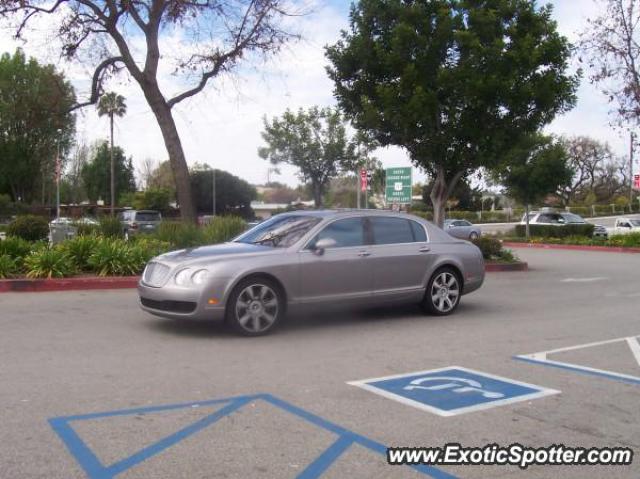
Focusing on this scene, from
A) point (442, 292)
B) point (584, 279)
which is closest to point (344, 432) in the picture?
point (442, 292)

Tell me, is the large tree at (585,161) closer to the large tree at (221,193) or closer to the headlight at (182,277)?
the large tree at (221,193)

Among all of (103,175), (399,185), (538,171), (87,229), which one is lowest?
(87,229)

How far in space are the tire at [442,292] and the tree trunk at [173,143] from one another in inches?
397

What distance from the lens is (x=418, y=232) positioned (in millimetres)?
9469

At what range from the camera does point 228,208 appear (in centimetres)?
6481

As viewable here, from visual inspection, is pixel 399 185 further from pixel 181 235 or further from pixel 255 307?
pixel 255 307

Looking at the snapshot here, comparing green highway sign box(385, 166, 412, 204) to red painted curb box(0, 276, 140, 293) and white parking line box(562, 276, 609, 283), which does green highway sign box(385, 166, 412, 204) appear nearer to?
white parking line box(562, 276, 609, 283)

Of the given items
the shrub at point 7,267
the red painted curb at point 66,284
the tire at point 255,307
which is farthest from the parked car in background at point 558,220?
the tire at point 255,307

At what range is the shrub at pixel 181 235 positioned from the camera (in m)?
15.2

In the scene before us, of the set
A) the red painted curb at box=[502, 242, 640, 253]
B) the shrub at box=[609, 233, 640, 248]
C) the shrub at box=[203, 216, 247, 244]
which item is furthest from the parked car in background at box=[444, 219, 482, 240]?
the shrub at box=[203, 216, 247, 244]

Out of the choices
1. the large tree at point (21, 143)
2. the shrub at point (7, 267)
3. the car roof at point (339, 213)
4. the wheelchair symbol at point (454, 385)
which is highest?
the large tree at point (21, 143)

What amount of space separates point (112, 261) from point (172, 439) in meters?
8.81

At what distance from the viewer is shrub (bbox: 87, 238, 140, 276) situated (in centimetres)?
1259

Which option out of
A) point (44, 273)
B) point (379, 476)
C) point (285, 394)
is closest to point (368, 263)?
point (285, 394)
